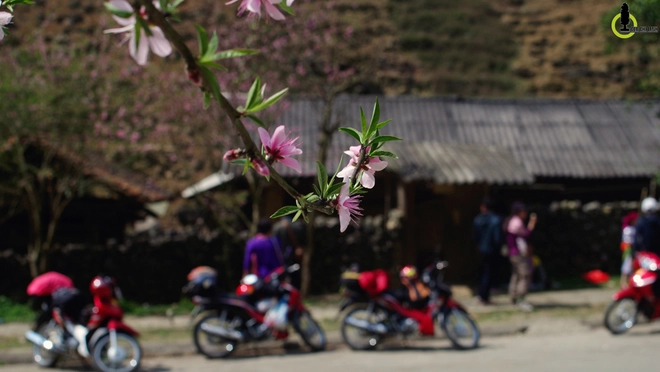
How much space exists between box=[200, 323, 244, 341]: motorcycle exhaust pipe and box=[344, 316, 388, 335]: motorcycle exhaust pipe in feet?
4.40

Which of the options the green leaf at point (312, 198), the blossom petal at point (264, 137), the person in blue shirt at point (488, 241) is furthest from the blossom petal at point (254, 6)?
the person in blue shirt at point (488, 241)

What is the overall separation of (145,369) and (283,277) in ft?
6.33

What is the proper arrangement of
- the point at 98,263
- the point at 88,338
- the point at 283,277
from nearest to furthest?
the point at 88,338
the point at 283,277
the point at 98,263

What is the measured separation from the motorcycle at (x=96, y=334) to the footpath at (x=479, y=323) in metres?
1.15

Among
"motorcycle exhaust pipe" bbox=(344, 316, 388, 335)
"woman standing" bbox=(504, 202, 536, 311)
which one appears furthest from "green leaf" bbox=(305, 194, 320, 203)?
"woman standing" bbox=(504, 202, 536, 311)

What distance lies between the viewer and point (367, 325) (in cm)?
959

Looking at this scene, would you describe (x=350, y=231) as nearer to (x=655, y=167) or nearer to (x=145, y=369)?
(x=145, y=369)

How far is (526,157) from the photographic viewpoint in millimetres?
17500

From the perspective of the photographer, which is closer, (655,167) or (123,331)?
(123,331)

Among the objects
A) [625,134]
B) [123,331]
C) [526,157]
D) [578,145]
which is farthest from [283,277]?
[625,134]

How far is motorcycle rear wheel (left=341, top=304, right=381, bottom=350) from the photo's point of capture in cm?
963

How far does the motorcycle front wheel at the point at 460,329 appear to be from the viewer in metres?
9.61
